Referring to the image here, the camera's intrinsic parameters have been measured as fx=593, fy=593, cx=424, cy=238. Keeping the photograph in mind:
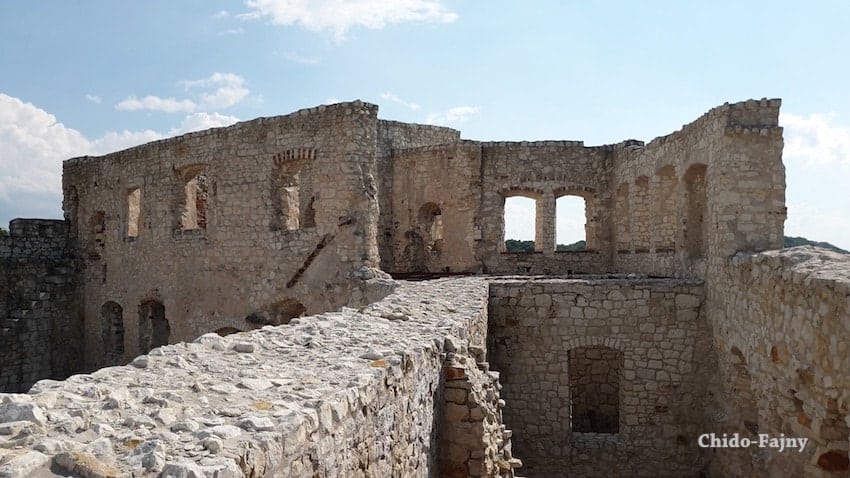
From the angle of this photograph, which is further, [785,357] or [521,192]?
[521,192]

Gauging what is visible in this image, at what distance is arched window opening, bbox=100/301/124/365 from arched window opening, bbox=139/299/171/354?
1397mm

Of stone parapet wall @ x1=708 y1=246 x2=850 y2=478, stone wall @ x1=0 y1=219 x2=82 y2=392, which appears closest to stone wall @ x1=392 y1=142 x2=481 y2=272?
stone parapet wall @ x1=708 y1=246 x2=850 y2=478

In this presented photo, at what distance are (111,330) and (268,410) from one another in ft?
52.7

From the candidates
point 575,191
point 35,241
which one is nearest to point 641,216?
point 575,191

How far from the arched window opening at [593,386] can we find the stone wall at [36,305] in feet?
45.3

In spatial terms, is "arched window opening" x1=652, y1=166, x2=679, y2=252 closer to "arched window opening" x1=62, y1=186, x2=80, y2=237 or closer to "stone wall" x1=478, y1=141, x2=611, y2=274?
"stone wall" x1=478, y1=141, x2=611, y2=274

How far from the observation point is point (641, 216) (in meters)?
12.5

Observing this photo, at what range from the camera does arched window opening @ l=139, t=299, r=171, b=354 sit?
14961mm

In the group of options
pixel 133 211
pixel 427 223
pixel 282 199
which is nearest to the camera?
pixel 282 199

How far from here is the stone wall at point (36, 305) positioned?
15781 millimetres

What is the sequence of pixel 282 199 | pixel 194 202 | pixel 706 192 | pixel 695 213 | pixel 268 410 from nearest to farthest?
pixel 268 410
pixel 706 192
pixel 695 213
pixel 282 199
pixel 194 202

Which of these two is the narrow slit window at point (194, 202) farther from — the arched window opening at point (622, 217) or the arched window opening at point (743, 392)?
the arched window opening at point (743, 392)

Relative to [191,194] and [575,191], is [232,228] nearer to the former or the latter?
[191,194]

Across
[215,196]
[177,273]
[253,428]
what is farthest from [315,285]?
[253,428]
